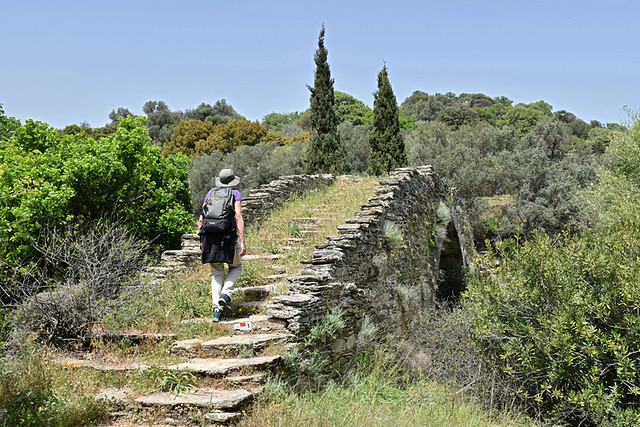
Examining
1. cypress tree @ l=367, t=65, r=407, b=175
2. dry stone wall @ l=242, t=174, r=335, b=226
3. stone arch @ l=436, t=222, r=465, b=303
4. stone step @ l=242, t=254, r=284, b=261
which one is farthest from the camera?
cypress tree @ l=367, t=65, r=407, b=175

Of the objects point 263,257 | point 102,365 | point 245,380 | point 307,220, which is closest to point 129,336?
point 102,365

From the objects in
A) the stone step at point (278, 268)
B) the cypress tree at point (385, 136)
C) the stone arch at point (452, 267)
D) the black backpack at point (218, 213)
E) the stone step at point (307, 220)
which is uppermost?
the cypress tree at point (385, 136)

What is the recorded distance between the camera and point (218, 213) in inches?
250

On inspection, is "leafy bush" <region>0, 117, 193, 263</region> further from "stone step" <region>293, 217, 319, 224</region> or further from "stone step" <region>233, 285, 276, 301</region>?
"stone step" <region>233, 285, 276, 301</region>

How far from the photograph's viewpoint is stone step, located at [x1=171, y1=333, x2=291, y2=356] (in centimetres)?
545

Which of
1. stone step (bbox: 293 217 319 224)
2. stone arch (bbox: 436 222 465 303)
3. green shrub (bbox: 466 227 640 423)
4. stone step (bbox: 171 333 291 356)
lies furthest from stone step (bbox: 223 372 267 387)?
stone arch (bbox: 436 222 465 303)

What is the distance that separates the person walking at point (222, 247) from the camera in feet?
20.7

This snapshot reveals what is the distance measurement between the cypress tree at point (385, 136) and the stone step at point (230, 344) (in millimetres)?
18107

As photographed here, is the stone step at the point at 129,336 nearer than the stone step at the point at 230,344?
No

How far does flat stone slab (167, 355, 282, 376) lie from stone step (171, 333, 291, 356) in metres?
0.19

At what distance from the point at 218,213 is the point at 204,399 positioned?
2.53 meters

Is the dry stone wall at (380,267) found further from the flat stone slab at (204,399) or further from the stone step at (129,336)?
the flat stone slab at (204,399)

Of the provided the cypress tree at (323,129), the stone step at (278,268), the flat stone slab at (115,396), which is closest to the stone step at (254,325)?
the flat stone slab at (115,396)

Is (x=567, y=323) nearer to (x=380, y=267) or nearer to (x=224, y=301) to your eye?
(x=380, y=267)
